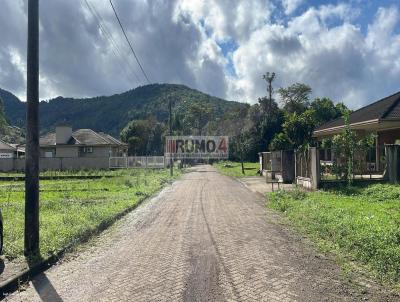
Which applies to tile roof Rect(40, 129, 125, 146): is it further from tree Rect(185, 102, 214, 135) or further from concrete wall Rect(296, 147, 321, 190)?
tree Rect(185, 102, 214, 135)

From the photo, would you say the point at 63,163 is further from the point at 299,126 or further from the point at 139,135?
the point at 139,135

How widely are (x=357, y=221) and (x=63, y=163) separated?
43.9 meters

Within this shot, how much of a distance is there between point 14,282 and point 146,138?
3372 inches

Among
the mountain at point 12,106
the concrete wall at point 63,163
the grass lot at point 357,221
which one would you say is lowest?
the grass lot at point 357,221

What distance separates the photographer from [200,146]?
66062 mm

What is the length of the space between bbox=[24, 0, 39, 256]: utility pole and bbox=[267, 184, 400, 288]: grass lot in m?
6.03

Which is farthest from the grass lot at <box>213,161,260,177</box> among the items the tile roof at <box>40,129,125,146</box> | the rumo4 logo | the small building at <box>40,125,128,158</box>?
the tile roof at <box>40,129,125,146</box>

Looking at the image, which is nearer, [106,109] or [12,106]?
[106,109]

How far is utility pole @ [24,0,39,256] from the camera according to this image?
8.43 meters

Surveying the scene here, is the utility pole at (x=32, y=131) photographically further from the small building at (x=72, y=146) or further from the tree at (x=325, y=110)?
the tree at (x=325, y=110)

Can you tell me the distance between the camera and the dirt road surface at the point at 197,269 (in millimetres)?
5938

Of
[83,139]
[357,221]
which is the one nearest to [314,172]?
[357,221]

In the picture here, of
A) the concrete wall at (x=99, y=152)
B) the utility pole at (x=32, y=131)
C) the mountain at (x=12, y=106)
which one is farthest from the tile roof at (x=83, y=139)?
the mountain at (x=12, y=106)

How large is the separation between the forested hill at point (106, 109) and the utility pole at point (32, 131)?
88.1 meters
